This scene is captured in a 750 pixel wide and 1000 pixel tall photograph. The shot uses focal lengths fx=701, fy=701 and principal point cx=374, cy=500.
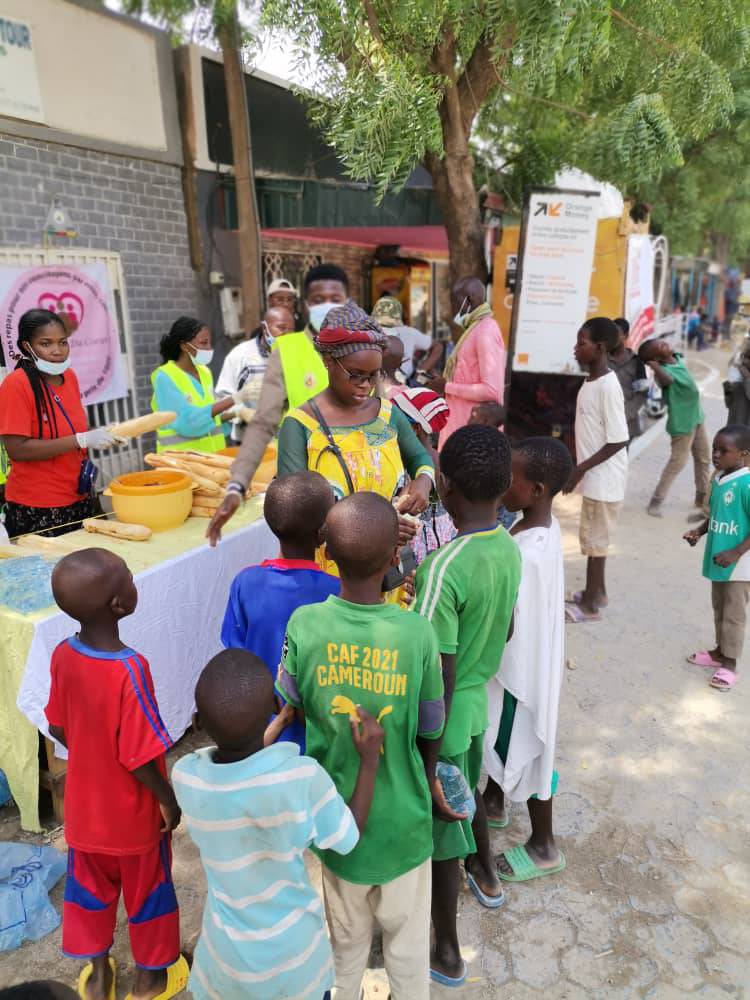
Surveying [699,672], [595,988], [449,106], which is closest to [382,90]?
[449,106]

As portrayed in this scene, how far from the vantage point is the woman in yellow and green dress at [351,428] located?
2.42 metres

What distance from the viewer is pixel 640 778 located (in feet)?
10.7

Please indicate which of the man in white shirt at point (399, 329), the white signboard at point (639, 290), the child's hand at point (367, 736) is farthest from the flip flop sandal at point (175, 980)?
the white signboard at point (639, 290)

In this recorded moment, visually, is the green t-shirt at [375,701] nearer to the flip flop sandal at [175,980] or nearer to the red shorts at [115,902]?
the red shorts at [115,902]

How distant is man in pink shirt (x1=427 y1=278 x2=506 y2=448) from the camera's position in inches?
187

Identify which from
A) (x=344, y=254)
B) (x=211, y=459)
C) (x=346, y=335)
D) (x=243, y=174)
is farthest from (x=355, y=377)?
(x=344, y=254)

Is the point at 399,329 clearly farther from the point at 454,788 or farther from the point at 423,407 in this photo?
the point at 454,788

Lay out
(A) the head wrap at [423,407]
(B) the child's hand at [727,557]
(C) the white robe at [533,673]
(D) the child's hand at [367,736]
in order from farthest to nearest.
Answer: (A) the head wrap at [423,407], (B) the child's hand at [727,557], (C) the white robe at [533,673], (D) the child's hand at [367,736]

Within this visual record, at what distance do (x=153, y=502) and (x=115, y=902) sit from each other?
1.67 meters

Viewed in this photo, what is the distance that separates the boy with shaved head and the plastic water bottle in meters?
0.78

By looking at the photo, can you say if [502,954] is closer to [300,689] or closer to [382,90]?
[300,689]

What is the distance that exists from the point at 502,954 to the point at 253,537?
2093mm

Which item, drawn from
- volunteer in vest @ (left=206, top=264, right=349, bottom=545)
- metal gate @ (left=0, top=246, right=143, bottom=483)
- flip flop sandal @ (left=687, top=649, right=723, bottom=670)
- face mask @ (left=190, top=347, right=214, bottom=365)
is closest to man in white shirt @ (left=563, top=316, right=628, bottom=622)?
flip flop sandal @ (left=687, top=649, right=723, bottom=670)

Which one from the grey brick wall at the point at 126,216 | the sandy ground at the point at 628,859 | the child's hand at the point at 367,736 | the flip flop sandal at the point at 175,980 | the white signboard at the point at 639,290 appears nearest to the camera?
the child's hand at the point at 367,736
